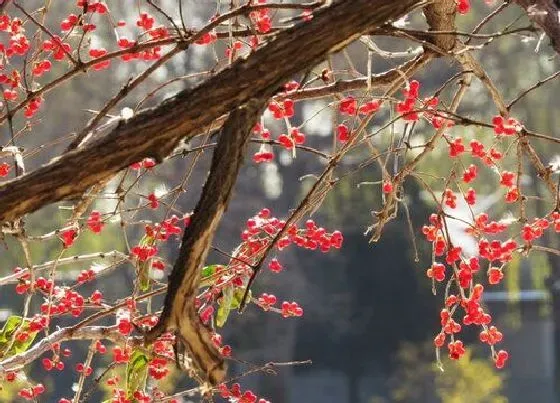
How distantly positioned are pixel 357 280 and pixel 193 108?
12.2 meters

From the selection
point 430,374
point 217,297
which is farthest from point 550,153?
point 217,297

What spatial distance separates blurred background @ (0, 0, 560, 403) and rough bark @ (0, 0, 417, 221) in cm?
1041

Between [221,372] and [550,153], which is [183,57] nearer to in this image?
[550,153]

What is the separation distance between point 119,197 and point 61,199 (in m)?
0.74

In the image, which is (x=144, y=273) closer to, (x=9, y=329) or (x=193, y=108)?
(x=9, y=329)

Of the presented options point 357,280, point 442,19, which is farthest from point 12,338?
point 357,280

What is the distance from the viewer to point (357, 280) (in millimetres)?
13828

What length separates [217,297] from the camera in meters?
2.71

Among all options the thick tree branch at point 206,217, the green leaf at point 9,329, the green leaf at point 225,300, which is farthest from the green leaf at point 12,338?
the thick tree branch at point 206,217

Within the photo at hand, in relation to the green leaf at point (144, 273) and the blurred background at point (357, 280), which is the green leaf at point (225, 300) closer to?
the green leaf at point (144, 273)

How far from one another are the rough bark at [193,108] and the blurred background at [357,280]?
34.2ft

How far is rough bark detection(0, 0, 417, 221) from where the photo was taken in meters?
1.67

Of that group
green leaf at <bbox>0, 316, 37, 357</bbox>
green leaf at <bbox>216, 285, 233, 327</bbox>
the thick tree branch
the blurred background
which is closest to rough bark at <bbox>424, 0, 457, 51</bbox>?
green leaf at <bbox>216, 285, 233, 327</bbox>

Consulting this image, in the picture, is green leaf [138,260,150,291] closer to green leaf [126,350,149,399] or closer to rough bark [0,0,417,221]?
green leaf [126,350,149,399]
